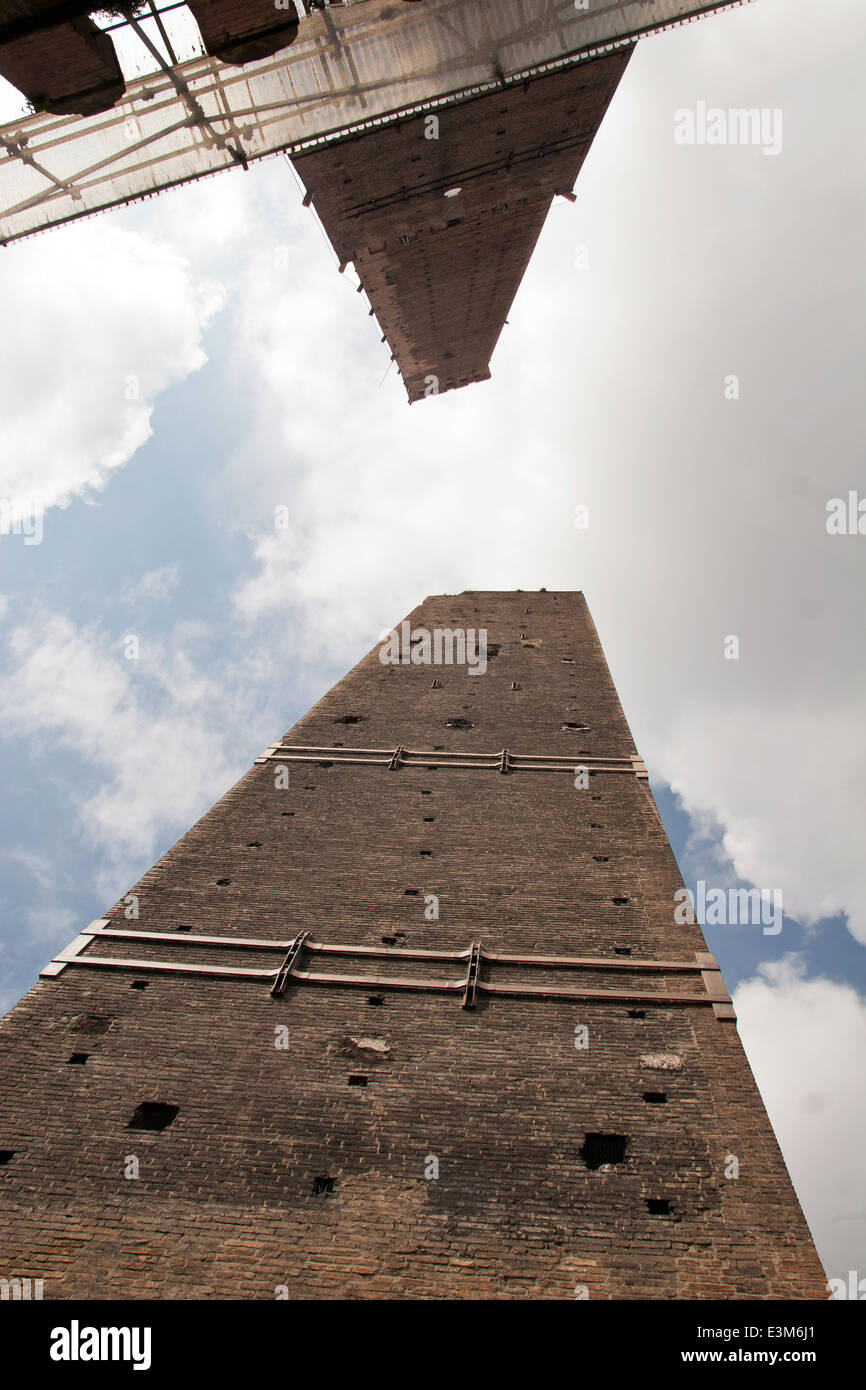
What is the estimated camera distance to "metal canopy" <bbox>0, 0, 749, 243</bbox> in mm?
10203

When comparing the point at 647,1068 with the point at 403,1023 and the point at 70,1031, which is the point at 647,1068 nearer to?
the point at 403,1023

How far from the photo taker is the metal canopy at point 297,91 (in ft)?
33.5

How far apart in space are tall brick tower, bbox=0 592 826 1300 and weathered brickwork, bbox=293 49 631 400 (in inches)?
487

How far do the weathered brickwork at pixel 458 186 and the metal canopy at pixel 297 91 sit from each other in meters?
4.01

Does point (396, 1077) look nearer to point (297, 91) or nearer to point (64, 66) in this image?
point (64, 66)

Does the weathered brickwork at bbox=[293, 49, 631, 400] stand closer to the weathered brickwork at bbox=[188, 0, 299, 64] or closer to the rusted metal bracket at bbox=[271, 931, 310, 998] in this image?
the weathered brickwork at bbox=[188, 0, 299, 64]

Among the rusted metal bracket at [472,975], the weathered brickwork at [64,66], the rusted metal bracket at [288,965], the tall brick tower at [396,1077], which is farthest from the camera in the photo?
the rusted metal bracket at [288,965]

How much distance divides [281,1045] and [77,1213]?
208 cm

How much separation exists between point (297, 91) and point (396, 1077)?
11.8 metres

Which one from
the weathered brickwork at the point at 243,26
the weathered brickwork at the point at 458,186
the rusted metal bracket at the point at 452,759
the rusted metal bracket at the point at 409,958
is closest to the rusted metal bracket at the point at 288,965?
the rusted metal bracket at the point at 409,958

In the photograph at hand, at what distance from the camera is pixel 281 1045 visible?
7.87m

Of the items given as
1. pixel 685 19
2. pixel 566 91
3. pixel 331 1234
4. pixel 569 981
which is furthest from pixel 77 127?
pixel 331 1234

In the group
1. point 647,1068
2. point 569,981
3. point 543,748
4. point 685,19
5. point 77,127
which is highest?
point 685,19

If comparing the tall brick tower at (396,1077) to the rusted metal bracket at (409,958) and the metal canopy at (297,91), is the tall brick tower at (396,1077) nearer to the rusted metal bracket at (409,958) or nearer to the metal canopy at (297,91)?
the rusted metal bracket at (409,958)
